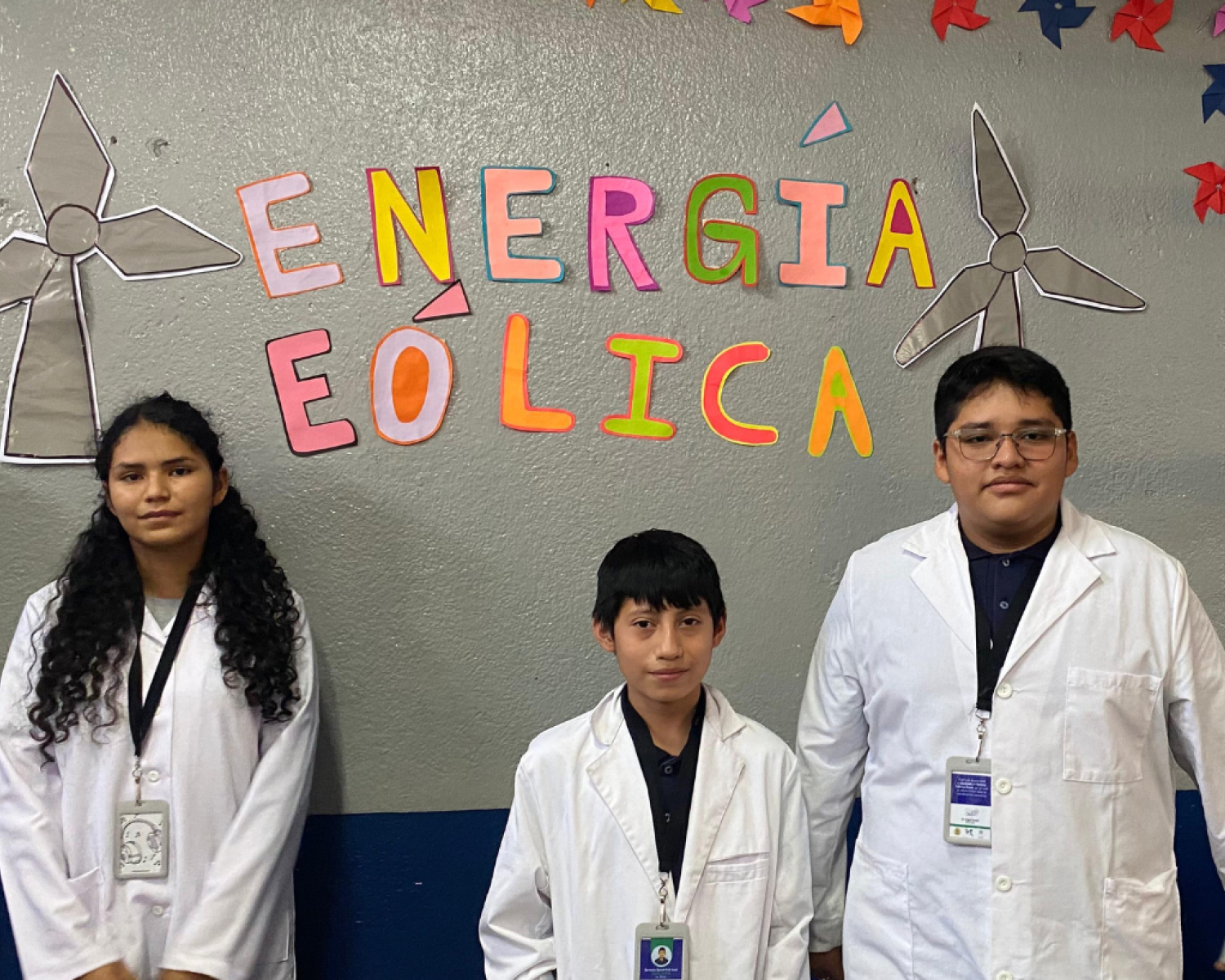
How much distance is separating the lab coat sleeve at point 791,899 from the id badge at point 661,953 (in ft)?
0.48

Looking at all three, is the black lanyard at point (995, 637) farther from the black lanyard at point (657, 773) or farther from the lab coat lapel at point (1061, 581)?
the black lanyard at point (657, 773)

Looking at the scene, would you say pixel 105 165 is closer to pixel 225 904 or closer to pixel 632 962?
pixel 225 904

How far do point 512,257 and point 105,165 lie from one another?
2.48ft

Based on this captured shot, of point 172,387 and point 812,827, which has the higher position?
point 172,387

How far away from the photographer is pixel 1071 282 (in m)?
2.34

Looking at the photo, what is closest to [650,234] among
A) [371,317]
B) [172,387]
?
[371,317]

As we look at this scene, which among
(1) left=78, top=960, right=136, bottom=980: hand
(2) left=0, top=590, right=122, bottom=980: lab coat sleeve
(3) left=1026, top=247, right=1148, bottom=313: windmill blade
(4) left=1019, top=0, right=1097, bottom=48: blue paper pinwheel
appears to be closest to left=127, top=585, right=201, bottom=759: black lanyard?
(2) left=0, top=590, right=122, bottom=980: lab coat sleeve

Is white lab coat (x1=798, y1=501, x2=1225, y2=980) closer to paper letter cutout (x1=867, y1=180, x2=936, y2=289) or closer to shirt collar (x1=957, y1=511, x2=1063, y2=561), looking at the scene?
shirt collar (x1=957, y1=511, x2=1063, y2=561)

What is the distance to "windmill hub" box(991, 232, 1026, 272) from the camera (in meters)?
2.33

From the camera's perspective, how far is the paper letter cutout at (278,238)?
217 centimetres

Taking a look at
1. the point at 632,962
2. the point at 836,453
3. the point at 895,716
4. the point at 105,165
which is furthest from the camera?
the point at 836,453

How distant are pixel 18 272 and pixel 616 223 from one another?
3.58 feet

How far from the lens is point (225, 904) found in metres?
1.78

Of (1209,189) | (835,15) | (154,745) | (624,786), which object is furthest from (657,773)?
(1209,189)
